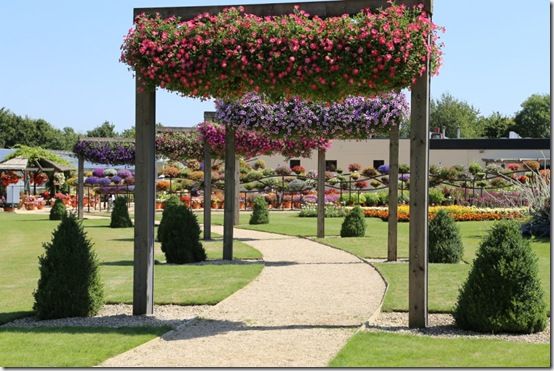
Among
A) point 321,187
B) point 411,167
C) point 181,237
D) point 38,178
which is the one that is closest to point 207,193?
point 321,187

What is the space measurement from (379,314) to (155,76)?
3737mm

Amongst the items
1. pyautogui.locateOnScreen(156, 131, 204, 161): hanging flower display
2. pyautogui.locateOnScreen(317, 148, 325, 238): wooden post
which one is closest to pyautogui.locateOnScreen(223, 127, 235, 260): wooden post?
pyautogui.locateOnScreen(317, 148, 325, 238): wooden post

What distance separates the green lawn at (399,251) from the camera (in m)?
10.8

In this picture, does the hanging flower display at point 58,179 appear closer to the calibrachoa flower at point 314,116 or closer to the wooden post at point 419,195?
the calibrachoa flower at point 314,116

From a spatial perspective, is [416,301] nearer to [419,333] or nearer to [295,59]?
[419,333]

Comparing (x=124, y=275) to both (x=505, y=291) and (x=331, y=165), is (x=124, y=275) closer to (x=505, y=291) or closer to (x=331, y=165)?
(x=505, y=291)

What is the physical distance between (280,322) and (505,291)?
2.41 meters

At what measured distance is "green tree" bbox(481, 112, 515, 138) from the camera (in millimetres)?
95194

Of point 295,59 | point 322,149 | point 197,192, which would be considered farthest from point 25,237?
point 197,192

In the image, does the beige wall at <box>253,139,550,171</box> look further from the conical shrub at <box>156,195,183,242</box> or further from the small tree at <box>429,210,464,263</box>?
the small tree at <box>429,210,464,263</box>

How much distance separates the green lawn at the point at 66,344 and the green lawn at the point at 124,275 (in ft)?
4.35

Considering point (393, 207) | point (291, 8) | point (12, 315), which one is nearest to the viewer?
point (291, 8)

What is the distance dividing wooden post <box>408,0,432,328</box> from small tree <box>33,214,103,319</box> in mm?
3641

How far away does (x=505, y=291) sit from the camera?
8391mm
